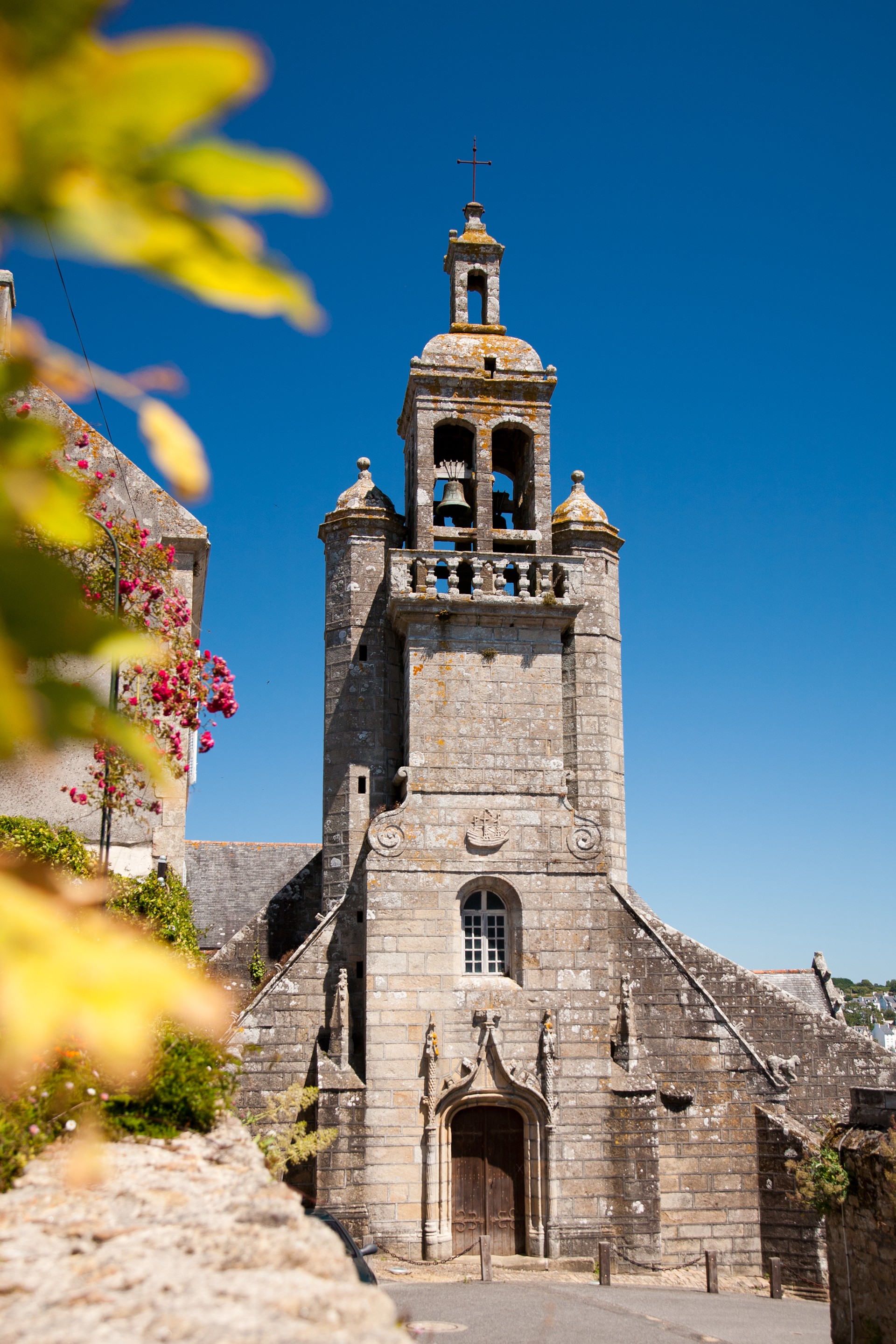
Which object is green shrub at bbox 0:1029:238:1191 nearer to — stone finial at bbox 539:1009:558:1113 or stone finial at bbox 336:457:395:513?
stone finial at bbox 539:1009:558:1113

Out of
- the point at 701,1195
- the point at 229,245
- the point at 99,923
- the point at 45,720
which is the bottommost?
the point at 701,1195

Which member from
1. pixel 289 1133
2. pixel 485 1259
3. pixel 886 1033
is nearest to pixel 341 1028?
pixel 485 1259

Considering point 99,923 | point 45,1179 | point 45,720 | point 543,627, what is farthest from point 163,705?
point 543,627

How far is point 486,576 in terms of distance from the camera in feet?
58.8

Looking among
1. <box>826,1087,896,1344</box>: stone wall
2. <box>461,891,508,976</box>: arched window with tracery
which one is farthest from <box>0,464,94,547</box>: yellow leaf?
<box>461,891,508,976</box>: arched window with tracery

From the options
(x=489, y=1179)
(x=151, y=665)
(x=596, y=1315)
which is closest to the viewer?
(x=151, y=665)

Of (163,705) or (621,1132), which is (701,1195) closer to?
(621,1132)

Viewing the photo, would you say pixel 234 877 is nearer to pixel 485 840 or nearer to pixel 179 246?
pixel 485 840

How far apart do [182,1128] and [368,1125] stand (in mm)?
9648

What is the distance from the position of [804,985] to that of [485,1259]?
17.8 meters

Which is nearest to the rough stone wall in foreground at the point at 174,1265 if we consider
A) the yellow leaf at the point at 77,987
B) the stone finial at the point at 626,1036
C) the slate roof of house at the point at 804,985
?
the yellow leaf at the point at 77,987

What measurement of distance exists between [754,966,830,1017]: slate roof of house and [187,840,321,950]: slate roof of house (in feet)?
41.3

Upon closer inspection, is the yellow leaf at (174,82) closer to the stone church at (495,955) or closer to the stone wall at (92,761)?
the stone wall at (92,761)

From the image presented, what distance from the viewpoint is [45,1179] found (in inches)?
209
